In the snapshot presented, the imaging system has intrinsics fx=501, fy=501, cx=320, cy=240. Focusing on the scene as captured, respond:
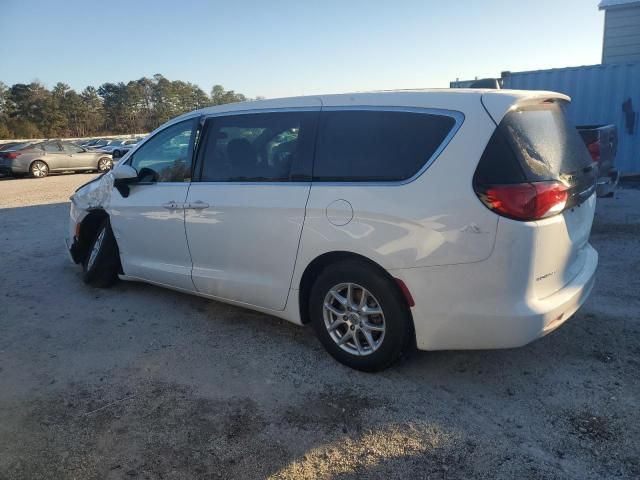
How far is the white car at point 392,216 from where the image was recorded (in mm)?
2750

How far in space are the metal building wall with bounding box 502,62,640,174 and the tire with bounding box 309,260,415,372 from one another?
405 inches

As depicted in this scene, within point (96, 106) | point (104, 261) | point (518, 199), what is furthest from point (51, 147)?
point (96, 106)

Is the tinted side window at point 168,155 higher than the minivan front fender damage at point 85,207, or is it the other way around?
the tinted side window at point 168,155

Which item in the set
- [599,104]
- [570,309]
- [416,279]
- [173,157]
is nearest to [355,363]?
[416,279]

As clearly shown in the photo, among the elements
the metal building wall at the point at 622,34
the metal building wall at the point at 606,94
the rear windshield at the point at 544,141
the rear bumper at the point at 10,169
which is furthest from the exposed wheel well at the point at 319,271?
the rear bumper at the point at 10,169

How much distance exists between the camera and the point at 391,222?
2961mm

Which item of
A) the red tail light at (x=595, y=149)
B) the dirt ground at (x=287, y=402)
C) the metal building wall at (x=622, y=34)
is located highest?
the metal building wall at (x=622, y=34)

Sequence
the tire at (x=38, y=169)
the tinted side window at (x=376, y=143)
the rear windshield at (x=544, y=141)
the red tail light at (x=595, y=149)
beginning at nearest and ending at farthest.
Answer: the rear windshield at (x=544, y=141), the tinted side window at (x=376, y=143), the red tail light at (x=595, y=149), the tire at (x=38, y=169)

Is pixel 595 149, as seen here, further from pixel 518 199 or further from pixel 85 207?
pixel 85 207

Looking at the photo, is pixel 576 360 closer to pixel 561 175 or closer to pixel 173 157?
pixel 561 175

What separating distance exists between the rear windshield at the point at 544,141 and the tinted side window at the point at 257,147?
1339mm

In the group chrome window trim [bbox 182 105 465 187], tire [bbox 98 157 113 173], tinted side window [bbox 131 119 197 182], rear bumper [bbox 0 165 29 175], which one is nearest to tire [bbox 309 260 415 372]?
chrome window trim [bbox 182 105 465 187]

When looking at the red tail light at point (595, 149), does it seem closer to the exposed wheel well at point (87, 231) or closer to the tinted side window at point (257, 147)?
the tinted side window at point (257, 147)

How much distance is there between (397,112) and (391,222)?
0.71 m
